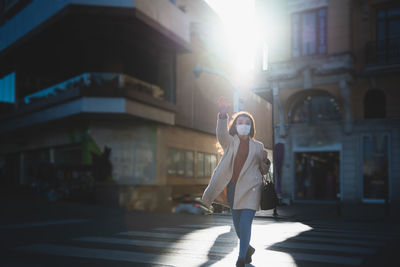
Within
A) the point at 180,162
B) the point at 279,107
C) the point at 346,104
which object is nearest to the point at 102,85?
the point at 180,162

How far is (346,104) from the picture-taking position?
68.9 feet

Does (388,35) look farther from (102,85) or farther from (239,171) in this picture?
(239,171)

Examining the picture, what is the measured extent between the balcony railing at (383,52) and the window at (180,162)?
41.2 ft

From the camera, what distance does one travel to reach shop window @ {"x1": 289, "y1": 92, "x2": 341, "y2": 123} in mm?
21950

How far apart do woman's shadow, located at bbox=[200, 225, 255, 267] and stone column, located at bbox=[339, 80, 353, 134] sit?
14.6 m

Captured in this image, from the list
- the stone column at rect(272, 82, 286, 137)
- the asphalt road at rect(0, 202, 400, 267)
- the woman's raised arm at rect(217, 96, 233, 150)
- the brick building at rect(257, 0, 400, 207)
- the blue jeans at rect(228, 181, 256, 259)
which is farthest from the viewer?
the stone column at rect(272, 82, 286, 137)

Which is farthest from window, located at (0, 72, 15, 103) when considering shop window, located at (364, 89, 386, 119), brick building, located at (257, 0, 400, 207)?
shop window, located at (364, 89, 386, 119)

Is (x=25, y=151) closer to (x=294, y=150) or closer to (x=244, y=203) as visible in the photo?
(x=294, y=150)

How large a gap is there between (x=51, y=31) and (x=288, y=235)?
1902cm

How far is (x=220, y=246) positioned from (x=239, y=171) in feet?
6.37

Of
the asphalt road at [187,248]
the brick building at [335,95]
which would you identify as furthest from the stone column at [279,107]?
the asphalt road at [187,248]

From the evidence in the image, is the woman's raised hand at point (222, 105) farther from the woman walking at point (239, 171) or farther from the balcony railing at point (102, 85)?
the balcony railing at point (102, 85)

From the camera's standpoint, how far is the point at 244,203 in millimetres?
5023

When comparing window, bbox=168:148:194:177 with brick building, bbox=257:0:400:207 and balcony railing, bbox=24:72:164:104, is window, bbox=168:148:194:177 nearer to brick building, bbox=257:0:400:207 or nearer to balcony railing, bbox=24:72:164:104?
balcony railing, bbox=24:72:164:104
